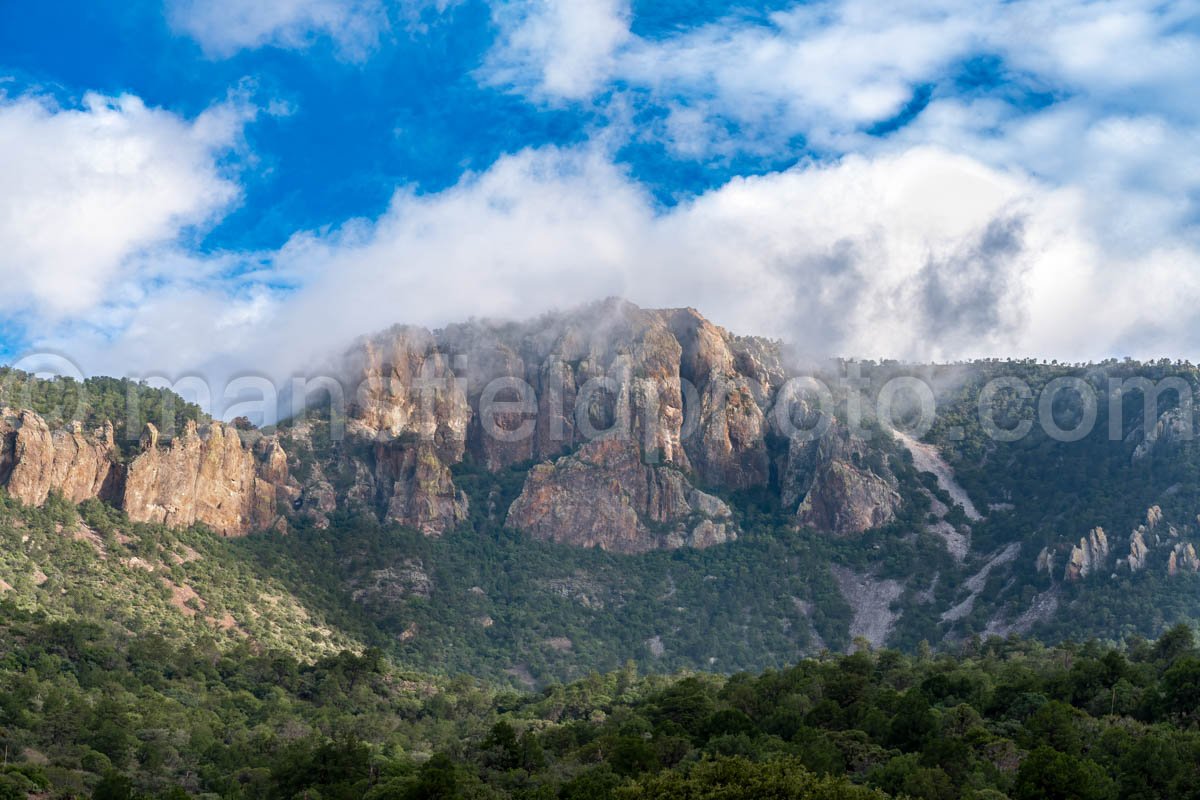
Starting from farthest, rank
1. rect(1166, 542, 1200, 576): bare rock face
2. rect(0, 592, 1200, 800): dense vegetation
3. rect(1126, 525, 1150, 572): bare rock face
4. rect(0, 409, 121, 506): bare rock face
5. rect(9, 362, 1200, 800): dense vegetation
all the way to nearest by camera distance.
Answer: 1. rect(1126, 525, 1150, 572): bare rock face
2. rect(1166, 542, 1200, 576): bare rock face
3. rect(0, 409, 121, 506): bare rock face
4. rect(9, 362, 1200, 800): dense vegetation
5. rect(0, 592, 1200, 800): dense vegetation

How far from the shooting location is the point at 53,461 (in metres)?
181

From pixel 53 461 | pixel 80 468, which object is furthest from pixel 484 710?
pixel 80 468

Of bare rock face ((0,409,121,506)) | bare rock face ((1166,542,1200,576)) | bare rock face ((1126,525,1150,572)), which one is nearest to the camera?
bare rock face ((0,409,121,506))

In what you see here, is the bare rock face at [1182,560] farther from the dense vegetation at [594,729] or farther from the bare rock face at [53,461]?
the bare rock face at [53,461]

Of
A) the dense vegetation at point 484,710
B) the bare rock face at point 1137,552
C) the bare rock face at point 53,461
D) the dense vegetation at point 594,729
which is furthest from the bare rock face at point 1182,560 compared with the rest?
the bare rock face at point 53,461

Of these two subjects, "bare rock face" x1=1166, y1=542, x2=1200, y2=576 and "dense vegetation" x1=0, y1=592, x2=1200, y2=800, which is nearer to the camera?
"dense vegetation" x1=0, y1=592, x2=1200, y2=800

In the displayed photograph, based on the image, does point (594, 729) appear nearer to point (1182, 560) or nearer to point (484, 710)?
point (484, 710)

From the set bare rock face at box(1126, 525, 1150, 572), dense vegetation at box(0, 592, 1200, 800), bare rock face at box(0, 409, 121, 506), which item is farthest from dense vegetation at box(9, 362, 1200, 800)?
bare rock face at box(0, 409, 121, 506)

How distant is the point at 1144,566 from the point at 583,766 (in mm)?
131755

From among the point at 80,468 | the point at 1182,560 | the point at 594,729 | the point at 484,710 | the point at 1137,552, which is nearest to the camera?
the point at 594,729

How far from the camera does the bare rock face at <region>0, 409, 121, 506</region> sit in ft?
577

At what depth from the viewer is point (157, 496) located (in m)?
198

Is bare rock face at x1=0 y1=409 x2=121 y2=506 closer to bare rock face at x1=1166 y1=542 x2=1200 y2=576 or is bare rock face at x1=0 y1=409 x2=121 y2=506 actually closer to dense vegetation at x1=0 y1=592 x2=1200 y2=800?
dense vegetation at x1=0 y1=592 x2=1200 y2=800

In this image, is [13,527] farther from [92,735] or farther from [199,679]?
[92,735]
